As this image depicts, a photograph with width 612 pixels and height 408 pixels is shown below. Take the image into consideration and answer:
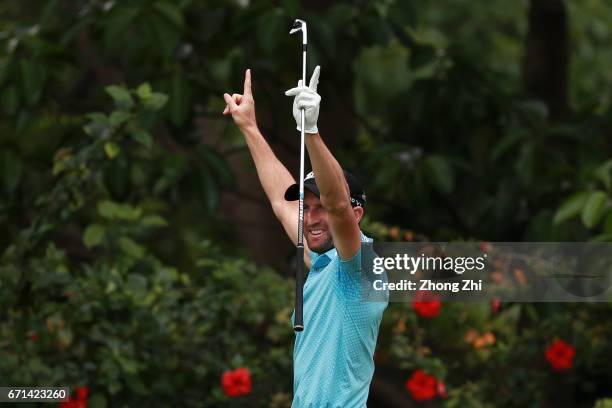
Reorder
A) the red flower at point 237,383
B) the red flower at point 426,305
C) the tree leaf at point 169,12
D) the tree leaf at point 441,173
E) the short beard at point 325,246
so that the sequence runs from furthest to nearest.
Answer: the tree leaf at point 441,173 → the tree leaf at point 169,12 → the red flower at point 426,305 → the red flower at point 237,383 → the short beard at point 325,246

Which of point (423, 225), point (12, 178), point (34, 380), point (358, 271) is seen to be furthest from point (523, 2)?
point (358, 271)

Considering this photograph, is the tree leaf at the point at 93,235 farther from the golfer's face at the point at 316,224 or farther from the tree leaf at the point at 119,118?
the golfer's face at the point at 316,224

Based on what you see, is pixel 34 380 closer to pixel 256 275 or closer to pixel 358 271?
pixel 256 275

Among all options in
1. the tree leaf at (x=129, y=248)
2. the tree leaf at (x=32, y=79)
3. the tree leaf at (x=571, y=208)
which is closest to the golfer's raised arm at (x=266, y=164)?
the tree leaf at (x=129, y=248)

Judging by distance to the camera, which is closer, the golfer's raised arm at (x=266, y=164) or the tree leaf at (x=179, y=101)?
the golfer's raised arm at (x=266, y=164)

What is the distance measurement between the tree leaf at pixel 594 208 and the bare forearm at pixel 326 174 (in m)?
3.12

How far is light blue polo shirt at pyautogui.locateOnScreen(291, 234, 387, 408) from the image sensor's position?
A: 5.02m

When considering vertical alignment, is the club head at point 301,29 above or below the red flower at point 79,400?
above

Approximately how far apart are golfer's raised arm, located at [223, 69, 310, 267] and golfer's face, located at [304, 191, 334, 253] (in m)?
0.46

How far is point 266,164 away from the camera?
581cm

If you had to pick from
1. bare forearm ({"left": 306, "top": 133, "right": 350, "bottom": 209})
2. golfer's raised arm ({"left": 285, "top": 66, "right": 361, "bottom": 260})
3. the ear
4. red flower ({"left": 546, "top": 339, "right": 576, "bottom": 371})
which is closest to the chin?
the ear

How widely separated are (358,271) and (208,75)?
4.31 metres

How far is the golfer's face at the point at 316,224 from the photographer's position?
5090 mm

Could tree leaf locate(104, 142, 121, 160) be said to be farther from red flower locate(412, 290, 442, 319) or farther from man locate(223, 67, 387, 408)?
A: man locate(223, 67, 387, 408)
